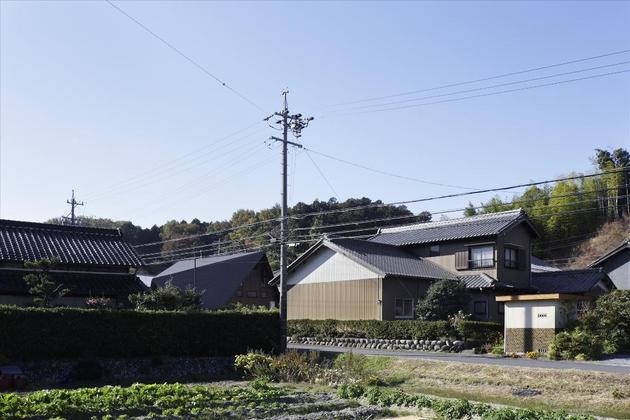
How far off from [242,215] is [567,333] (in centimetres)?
5954

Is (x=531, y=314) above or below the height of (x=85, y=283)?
below

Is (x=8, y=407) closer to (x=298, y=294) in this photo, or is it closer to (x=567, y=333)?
(x=567, y=333)

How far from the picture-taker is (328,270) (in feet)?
131

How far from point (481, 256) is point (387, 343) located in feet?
31.1

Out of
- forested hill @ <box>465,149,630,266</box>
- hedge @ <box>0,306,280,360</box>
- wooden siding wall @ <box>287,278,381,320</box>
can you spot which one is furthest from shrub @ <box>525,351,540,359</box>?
forested hill @ <box>465,149,630,266</box>

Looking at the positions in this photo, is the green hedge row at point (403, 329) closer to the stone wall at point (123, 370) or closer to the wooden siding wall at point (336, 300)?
the wooden siding wall at point (336, 300)

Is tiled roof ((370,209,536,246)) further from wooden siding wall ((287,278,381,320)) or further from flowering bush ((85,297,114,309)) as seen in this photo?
flowering bush ((85,297,114,309))

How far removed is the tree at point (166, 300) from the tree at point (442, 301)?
12.2 metres

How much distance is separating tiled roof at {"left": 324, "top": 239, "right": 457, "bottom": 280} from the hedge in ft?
29.3

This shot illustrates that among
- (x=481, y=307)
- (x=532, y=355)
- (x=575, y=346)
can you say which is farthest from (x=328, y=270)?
(x=575, y=346)

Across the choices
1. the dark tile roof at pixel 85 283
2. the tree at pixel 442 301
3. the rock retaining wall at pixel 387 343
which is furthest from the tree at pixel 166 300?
the tree at pixel 442 301

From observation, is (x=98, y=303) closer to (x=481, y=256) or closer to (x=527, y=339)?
(x=527, y=339)

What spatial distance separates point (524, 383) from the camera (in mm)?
18938

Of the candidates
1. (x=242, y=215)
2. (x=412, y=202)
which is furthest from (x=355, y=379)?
(x=242, y=215)
